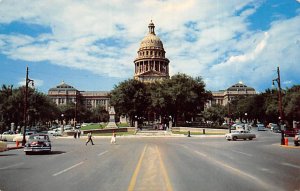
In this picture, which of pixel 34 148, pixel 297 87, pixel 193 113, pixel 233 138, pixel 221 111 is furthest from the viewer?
pixel 221 111

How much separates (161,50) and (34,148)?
141m

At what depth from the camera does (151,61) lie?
158 meters

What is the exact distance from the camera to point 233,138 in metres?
42.6

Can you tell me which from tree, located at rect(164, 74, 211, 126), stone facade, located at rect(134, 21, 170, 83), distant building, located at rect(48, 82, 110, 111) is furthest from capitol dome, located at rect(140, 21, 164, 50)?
tree, located at rect(164, 74, 211, 126)

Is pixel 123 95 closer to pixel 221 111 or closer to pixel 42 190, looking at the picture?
pixel 221 111

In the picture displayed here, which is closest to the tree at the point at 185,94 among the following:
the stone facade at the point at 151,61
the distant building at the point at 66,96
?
the stone facade at the point at 151,61

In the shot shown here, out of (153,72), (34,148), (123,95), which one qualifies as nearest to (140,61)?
(153,72)

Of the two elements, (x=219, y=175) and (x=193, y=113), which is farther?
(x=193, y=113)

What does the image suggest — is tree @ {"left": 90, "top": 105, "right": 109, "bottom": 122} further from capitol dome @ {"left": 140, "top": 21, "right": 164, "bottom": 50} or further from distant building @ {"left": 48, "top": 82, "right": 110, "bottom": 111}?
capitol dome @ {"left": 140, "top": 21, "right": 164, "bottom": 50}

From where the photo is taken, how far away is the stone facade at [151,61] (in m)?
154

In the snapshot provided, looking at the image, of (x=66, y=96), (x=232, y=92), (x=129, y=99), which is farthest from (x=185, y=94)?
(x=66, y=96)

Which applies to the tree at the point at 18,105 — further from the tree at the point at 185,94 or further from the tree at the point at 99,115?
the tree at the point at 99,115

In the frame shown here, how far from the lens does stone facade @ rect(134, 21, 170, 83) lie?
154 meters

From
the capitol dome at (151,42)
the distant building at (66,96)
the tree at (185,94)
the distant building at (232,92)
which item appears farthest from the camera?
the distant building at (66,96)
